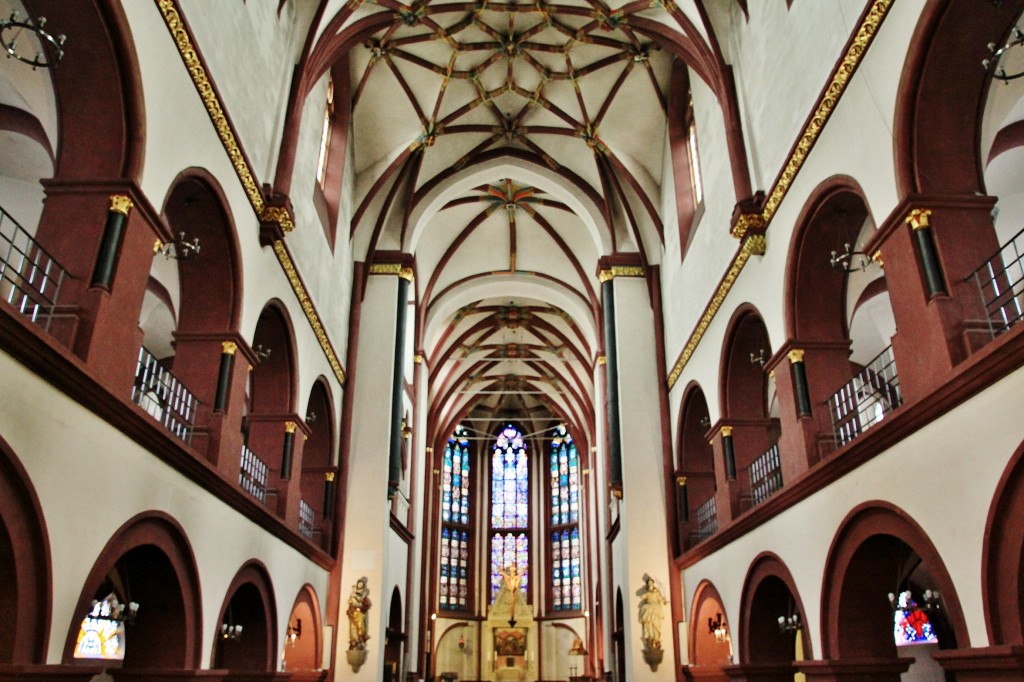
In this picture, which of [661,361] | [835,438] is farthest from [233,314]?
[661,361]

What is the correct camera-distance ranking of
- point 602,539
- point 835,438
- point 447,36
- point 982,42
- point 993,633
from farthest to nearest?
point 602,539, point 447,36, point 835,438, point 982,42, point 993,633

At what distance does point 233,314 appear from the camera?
40.8ft

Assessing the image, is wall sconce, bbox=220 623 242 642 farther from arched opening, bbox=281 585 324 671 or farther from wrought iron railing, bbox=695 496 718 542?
wrought iron railing, bbox=695 496 718 542

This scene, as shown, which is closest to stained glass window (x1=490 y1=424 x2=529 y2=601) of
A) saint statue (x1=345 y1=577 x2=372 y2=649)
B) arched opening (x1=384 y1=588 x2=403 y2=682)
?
arched opening (x1=384 y1=588 x2=403 y2=682)

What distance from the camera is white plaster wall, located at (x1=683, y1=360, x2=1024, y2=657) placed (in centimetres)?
749

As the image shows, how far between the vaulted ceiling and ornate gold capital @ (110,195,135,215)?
7.60m

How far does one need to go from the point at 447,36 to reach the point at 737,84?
6873mm

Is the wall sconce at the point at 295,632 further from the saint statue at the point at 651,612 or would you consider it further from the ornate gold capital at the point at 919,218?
the ornate gold capital at the point at 919,218

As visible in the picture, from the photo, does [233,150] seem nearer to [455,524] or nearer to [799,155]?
[799,155]

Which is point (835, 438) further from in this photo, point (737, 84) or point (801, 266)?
point (737, 84)

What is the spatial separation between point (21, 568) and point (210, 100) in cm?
644

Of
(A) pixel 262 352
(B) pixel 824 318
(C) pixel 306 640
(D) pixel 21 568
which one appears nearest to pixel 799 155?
(B) pixel 824 318

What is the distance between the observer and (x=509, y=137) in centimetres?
2266

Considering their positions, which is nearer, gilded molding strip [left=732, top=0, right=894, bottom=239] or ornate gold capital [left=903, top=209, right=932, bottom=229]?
ornate gold capital [left=903, top=209, right=932, bottom=229]
